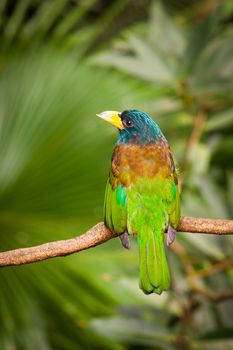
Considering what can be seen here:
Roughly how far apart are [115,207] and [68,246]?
0.34 meters

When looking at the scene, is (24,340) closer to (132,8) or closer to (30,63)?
(30,63)

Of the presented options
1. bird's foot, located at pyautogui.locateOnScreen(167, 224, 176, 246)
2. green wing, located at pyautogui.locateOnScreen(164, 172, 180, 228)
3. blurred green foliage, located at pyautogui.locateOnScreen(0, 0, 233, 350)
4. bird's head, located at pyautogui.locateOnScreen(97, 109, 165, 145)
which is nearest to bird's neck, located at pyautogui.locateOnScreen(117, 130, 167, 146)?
bird's head, located at pyautogui.locateOnScreen(97, 109, 165, 145)

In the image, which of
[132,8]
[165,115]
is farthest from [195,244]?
[132,8]

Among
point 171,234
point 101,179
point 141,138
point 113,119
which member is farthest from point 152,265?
point 101,179

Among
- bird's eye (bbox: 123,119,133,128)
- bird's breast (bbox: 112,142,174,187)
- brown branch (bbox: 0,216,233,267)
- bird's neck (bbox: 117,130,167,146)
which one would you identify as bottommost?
brown branch (bbox: 0,216,233,267)

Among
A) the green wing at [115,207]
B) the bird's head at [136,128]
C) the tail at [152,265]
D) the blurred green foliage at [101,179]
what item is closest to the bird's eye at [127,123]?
the bird's head at [136,128]

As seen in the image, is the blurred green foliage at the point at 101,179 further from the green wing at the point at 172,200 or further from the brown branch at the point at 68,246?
the brown branch at the point at 68,246

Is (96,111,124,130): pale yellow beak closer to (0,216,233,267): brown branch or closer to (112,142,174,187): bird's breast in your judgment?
(112,142,174,187): bird's breast

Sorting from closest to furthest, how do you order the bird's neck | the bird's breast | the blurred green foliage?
1. the bird's breast
2. the bird's neck
3. the blurred green foliage

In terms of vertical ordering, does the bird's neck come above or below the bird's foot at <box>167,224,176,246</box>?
above

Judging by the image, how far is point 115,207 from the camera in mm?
2090

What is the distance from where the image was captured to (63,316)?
3283 mm

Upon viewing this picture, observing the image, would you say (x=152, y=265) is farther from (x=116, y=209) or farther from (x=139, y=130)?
(x=139, y=130)

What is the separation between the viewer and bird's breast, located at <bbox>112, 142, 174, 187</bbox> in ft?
7.00
